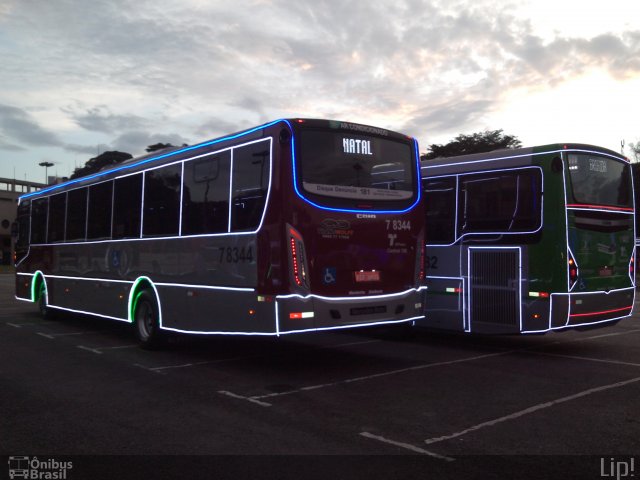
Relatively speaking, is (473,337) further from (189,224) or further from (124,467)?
(124,467)

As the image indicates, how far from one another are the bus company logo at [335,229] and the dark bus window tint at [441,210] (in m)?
3.06

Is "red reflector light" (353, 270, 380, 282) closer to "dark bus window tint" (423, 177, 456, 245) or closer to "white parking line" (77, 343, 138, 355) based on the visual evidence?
"dark bus window tint" (423, 177, 456, 245)

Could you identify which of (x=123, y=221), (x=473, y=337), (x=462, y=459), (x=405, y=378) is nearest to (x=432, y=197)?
(x=473, y=337)

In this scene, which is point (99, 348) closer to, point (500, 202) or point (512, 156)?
point (500, 202)

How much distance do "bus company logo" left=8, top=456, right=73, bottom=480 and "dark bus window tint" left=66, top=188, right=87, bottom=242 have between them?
27.7ft

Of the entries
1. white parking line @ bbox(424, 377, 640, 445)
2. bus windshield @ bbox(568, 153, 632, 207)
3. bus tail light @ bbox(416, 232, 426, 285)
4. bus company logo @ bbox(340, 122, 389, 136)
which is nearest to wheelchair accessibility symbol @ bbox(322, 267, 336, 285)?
bus tail light @ bbox(416, 232, 426, 285)

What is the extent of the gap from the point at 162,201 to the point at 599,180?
7421mm

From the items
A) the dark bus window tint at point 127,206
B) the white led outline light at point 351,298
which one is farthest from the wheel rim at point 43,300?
the white led outline light at point 351,298

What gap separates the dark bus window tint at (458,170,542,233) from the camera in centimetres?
921

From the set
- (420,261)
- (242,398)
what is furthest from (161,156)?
(242,398)

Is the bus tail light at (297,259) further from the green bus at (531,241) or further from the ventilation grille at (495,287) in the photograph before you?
the ventilation grille at (495,287)

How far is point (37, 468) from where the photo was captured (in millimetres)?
4582

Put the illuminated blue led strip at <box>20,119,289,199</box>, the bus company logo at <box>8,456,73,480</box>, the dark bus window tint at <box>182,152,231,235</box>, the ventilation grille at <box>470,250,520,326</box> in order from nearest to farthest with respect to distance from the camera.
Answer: the bus company logo at <box>8,456,73,480</box>, the illuminated blue led strip at <box>20,119,289,199</box>, the dark bus window tint at <box>182,152,231,235</box>, the ventilation grille at <box>470,250,520,326</box>

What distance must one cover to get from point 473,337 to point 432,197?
3.12 m
